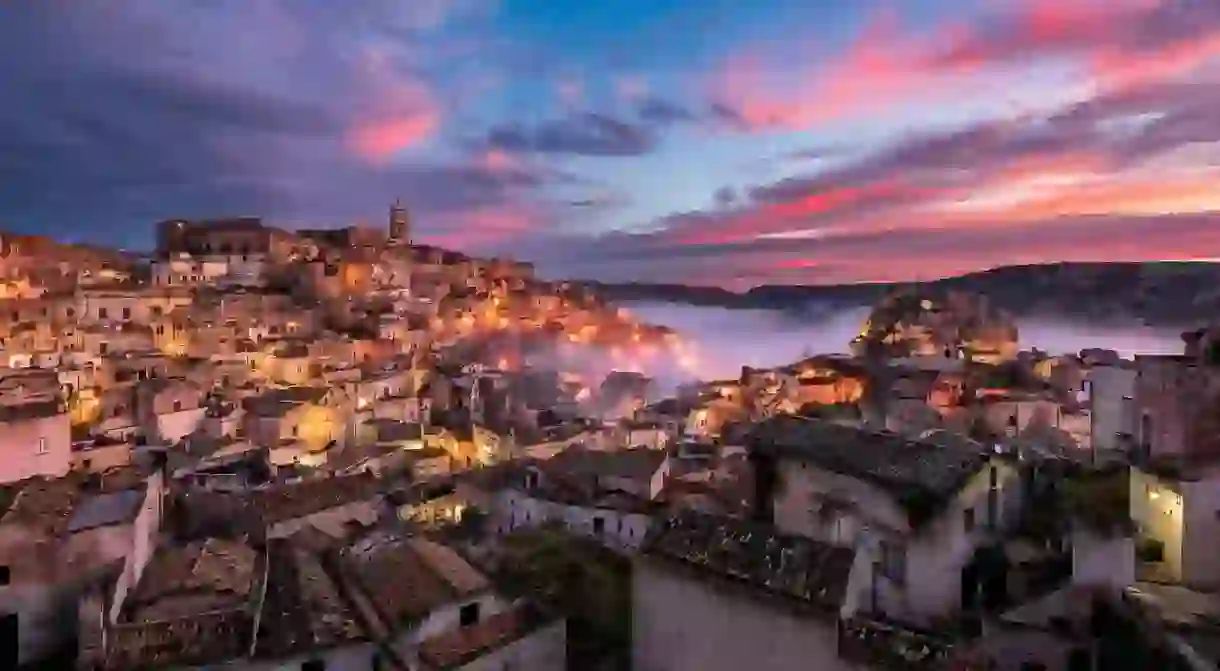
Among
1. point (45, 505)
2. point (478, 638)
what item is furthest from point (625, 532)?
point (45, 505)

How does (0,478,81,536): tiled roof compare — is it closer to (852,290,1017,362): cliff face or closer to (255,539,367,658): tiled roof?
(255,539,367,658): tiled roof

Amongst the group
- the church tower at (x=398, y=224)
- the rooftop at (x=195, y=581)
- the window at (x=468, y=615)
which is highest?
the church tower at (x=398, y=224)

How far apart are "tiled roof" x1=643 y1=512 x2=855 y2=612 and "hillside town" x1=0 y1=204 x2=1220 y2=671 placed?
4 cm

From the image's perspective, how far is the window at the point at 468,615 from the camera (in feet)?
38.8

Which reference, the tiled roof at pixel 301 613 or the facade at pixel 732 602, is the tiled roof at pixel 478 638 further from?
the facade at pixel 732 602

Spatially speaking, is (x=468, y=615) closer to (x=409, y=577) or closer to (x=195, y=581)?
(x=409, y=577)

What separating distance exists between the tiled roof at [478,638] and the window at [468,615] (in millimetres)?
88

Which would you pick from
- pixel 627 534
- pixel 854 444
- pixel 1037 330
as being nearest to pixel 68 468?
pixel 627 534

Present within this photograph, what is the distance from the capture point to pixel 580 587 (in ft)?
48.0

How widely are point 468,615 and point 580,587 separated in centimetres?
318

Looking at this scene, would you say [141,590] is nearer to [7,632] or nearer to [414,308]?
[7,632]

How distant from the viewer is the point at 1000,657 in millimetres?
9578

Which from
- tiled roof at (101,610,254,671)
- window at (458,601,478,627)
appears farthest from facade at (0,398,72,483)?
window at (458,601,478,627)

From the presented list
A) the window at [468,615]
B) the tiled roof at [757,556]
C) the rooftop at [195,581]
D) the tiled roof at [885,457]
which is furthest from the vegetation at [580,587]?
the rooftop at [195,581]
